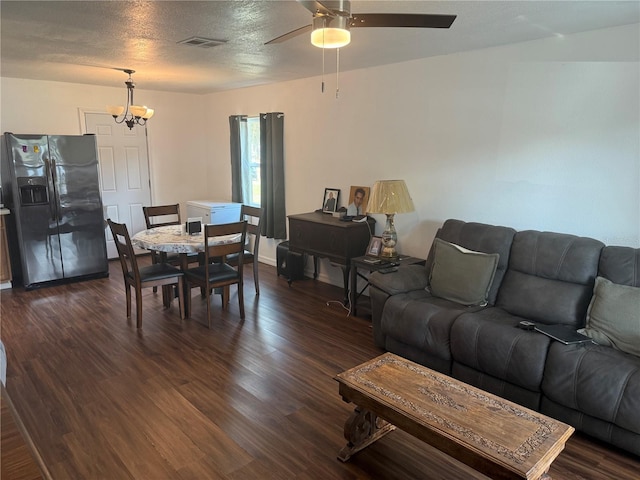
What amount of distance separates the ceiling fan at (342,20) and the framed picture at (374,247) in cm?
230

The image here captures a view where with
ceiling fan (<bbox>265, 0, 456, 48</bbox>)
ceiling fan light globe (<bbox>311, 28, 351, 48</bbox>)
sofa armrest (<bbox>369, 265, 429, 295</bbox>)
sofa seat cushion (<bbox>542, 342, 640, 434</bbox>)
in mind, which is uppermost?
ceiling fan (<bbox>265, 0, 456, 48</bbox>)

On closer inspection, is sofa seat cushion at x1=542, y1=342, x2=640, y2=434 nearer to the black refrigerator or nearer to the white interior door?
the black refrigerator

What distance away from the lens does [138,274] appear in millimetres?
3830

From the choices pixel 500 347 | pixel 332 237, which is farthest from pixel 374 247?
pixel 500 347

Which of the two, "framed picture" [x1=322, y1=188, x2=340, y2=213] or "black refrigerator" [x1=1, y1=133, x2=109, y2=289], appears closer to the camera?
"black refrigerator" [x1=1, y1=133, x2=109, y2=289]

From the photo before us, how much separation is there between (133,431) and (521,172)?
3.25 metres

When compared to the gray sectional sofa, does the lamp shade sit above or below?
above

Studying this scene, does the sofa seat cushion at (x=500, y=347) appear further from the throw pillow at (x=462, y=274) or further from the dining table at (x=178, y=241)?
the dining table at (x=178, y=241)

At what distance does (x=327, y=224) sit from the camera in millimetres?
4480

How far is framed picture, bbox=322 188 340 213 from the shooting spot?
4.98 meters

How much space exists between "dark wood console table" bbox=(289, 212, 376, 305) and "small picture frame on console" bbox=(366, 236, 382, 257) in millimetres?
247

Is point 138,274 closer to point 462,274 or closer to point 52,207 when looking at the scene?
point 52,207

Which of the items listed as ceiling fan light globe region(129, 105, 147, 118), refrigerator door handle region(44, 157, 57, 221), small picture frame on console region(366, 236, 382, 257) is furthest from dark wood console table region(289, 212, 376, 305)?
refrigerator door handle region(44, 157, 57, 221)

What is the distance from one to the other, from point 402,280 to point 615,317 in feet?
4.62
